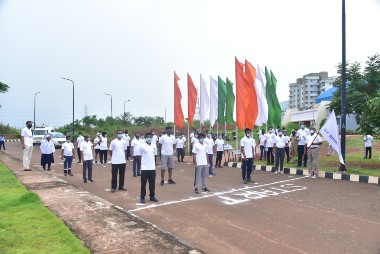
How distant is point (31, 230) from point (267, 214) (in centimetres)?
447

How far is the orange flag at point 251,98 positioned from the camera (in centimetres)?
1758

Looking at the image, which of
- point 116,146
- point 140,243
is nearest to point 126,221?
point 140,243

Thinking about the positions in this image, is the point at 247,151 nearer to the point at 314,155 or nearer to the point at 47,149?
the point at 314,155

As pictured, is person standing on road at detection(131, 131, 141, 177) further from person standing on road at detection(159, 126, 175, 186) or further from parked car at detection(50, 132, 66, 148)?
parked car at detection(50, 132, 66, 148)

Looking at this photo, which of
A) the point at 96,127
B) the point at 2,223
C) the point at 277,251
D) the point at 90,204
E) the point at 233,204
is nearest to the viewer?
the point at 277,251

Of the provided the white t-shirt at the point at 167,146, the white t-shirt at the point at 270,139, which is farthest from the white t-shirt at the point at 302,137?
the white t-shirt at the point at 167,146

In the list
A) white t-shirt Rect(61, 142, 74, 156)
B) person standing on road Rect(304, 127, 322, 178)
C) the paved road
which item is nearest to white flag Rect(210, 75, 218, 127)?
person standing on road Rect(304, 127, 322, 178)

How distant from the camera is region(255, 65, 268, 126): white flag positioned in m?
18.6

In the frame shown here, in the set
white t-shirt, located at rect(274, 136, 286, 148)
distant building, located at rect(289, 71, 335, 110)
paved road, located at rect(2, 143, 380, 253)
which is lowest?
paved road, located at rect(2, 143, 380, 253)

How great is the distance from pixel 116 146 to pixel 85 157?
2384 millimetres

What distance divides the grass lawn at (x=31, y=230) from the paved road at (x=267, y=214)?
1762 mm

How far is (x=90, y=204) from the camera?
27.6 feet

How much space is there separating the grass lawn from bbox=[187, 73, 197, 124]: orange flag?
14081 mm

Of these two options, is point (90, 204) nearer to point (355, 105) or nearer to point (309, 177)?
point (309, 177)
